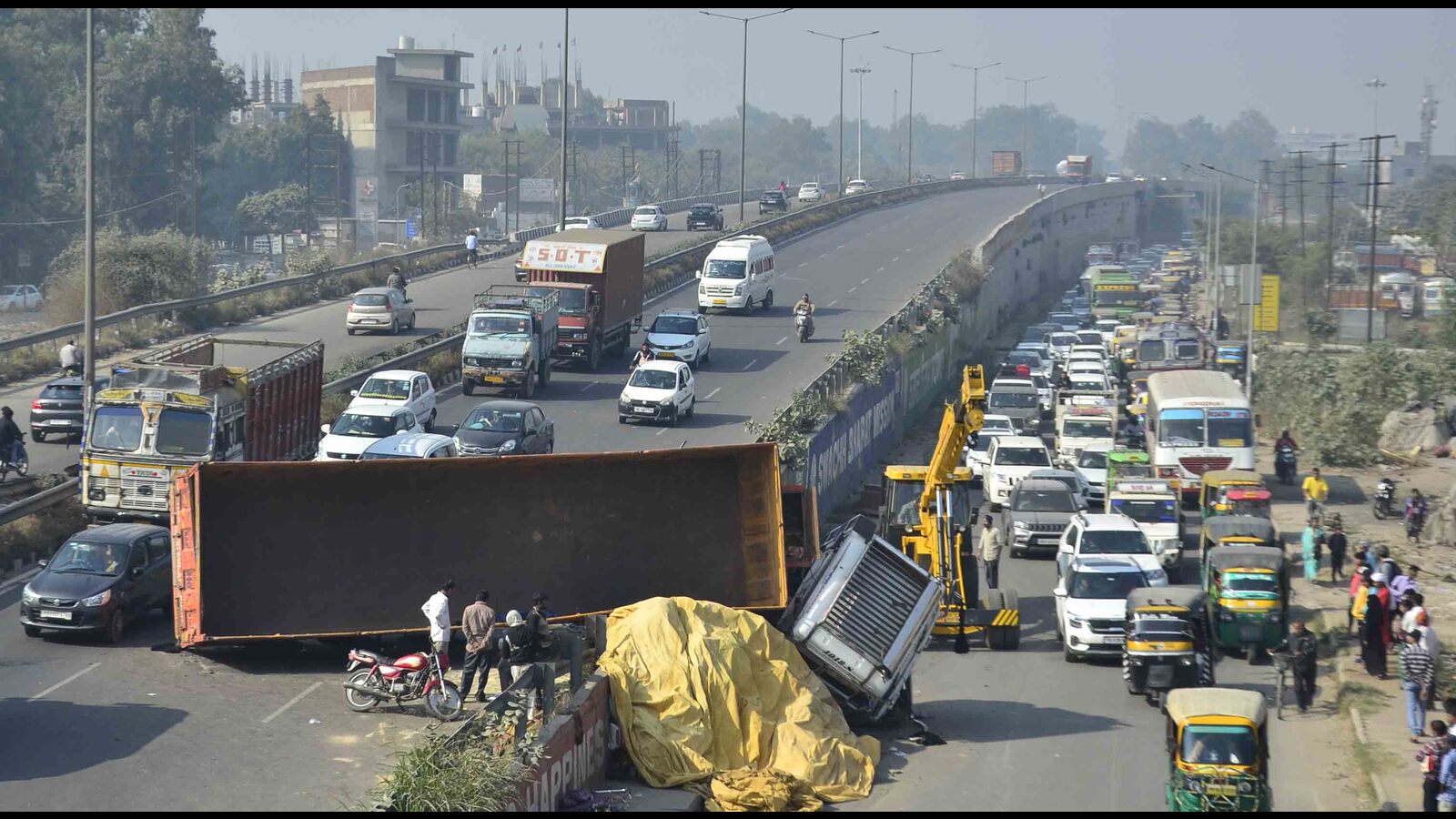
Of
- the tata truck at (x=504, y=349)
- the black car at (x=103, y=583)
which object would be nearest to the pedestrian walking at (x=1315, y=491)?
the tata truck at (x=504, y=349)

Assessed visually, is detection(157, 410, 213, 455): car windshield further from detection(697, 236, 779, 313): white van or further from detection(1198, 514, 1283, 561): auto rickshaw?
detection(697, 236, 779, 313): white van

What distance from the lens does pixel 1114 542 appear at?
89.6ft

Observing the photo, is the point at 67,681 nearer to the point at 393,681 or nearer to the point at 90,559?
the point at 90,559

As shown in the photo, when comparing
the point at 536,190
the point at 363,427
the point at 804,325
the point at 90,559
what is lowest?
the point at 90,559

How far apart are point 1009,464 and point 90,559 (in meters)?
22.2

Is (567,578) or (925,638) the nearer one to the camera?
(925,638)

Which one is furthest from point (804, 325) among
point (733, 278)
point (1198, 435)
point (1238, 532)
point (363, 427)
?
point (1238, 532)

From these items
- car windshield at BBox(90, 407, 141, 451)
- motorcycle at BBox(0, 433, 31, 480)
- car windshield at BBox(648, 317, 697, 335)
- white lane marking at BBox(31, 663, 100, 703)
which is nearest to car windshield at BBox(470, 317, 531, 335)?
car windshield at BBox(648, 317, 697, 335)

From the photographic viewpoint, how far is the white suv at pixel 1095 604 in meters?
23.6

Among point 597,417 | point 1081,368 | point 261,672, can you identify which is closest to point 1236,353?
point 1081,368

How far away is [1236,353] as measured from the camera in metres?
59.9

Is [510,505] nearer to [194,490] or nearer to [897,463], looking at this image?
[194,490]

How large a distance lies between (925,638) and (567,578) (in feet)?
15.9

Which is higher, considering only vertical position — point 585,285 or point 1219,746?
point 585,285
